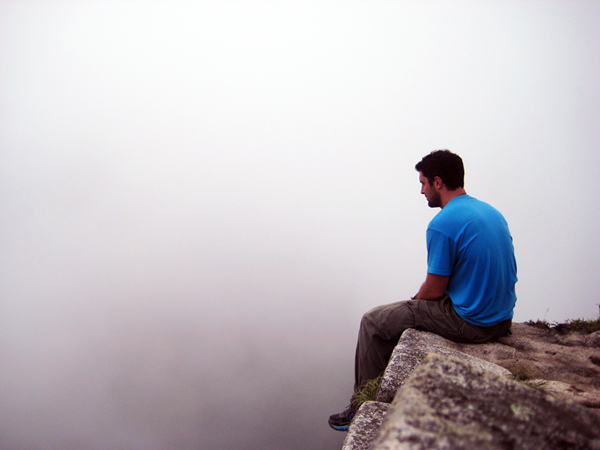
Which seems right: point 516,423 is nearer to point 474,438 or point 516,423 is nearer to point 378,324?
point 474,438

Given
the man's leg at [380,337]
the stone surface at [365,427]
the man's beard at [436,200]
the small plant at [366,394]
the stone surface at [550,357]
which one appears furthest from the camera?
the man's beard at [436,200]

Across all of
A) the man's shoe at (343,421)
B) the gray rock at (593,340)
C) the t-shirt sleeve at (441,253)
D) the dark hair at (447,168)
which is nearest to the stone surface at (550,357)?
the gray rock at (593,340)

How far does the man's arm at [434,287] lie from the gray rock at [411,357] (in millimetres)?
387

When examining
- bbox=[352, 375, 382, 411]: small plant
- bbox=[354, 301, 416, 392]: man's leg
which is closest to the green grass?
bbox=[354, 301, 416, 392]: man's leg

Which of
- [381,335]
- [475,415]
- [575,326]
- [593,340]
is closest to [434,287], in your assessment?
[381,335]

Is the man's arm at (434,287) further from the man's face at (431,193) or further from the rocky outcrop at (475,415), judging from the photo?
the rocky outcrop at (475,415)

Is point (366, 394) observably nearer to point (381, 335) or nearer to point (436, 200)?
point (381, 335)

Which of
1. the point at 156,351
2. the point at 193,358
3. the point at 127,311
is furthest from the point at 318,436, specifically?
the point at 127,311

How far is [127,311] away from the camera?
194250 millimetres

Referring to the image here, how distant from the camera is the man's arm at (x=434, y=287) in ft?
11.5

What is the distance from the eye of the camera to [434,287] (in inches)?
140

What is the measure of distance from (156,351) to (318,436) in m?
104

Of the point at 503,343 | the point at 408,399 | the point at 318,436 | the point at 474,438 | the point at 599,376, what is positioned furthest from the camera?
the point at 318,436

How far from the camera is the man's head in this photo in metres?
3.69
